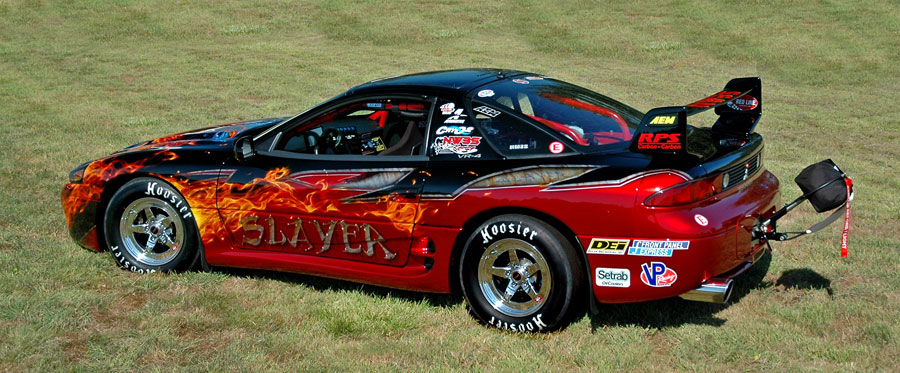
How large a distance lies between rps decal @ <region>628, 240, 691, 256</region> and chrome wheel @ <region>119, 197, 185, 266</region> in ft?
9.75

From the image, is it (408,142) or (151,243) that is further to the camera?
(151,243)

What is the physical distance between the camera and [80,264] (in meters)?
5.90

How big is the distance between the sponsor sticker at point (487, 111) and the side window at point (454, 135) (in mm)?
74

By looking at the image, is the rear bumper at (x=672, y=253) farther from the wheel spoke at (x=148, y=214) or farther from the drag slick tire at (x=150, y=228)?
the wheel spoke at (x=148, y=214)

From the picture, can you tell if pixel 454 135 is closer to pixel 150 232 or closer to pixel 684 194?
pixel 684 194

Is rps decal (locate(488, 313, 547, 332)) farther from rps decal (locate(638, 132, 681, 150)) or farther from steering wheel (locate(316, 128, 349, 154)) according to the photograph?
steering wheel (locate(316, 128, 349, 154))

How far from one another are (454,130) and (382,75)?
37.6 ft

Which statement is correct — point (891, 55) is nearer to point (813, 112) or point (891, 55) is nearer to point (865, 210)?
point (813, 112)

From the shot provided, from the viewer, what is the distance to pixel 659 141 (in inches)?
172

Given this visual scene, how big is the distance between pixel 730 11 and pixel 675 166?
18747mm

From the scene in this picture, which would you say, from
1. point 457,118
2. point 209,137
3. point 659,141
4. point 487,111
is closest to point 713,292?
point 659,141

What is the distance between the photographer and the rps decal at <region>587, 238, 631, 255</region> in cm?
430

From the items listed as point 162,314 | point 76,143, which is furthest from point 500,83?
point 76,143

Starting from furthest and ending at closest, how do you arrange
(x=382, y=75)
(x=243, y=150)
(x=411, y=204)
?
(x=382, y=75), (x=243, y=150), (x=411, y=204)
